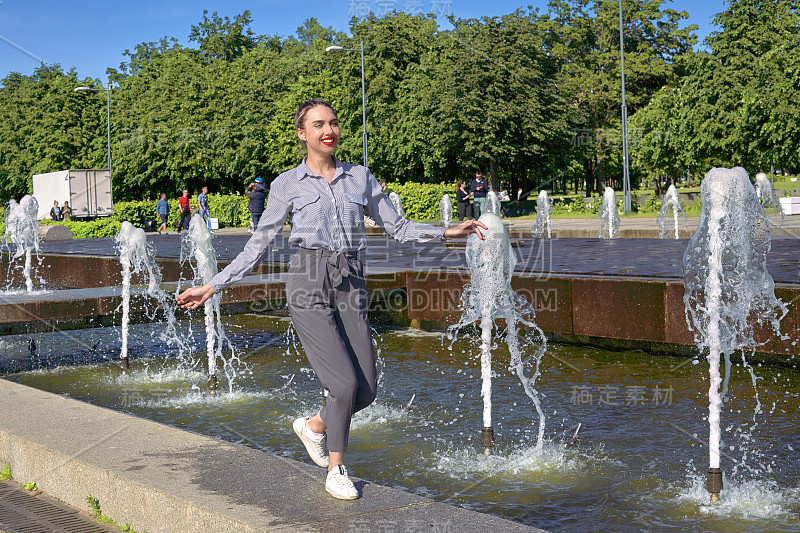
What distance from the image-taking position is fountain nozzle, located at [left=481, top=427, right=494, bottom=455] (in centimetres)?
539

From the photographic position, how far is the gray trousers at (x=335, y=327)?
12.4ft

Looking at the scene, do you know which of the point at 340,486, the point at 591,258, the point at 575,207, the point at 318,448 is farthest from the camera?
the point at 575,207

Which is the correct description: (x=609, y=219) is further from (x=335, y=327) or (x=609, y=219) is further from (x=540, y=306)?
(x=335, y=327)

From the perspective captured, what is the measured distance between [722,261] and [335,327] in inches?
107

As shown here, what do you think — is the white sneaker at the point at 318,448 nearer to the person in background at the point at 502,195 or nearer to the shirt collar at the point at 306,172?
the shirt collar at the point at 306,172

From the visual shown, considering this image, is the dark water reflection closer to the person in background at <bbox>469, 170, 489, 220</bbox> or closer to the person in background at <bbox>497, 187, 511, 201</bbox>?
the person in background at <bbox>469, 170, 489, 220</bbox>

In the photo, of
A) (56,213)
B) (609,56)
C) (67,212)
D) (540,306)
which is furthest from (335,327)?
(609,56)

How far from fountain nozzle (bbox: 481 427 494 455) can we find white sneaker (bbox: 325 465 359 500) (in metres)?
1.81

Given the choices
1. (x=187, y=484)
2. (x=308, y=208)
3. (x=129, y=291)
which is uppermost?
(x=308, y=208)

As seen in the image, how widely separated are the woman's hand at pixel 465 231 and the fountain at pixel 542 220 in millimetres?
17909

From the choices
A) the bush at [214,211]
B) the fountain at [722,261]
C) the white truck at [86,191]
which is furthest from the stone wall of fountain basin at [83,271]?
the bush at [214,211]

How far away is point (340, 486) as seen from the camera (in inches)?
144

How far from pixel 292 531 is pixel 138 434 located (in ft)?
5.61

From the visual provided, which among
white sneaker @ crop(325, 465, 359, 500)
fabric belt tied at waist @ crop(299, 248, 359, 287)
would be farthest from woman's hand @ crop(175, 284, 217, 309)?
white sneaker @ crop(325, 465, 359, 500)
